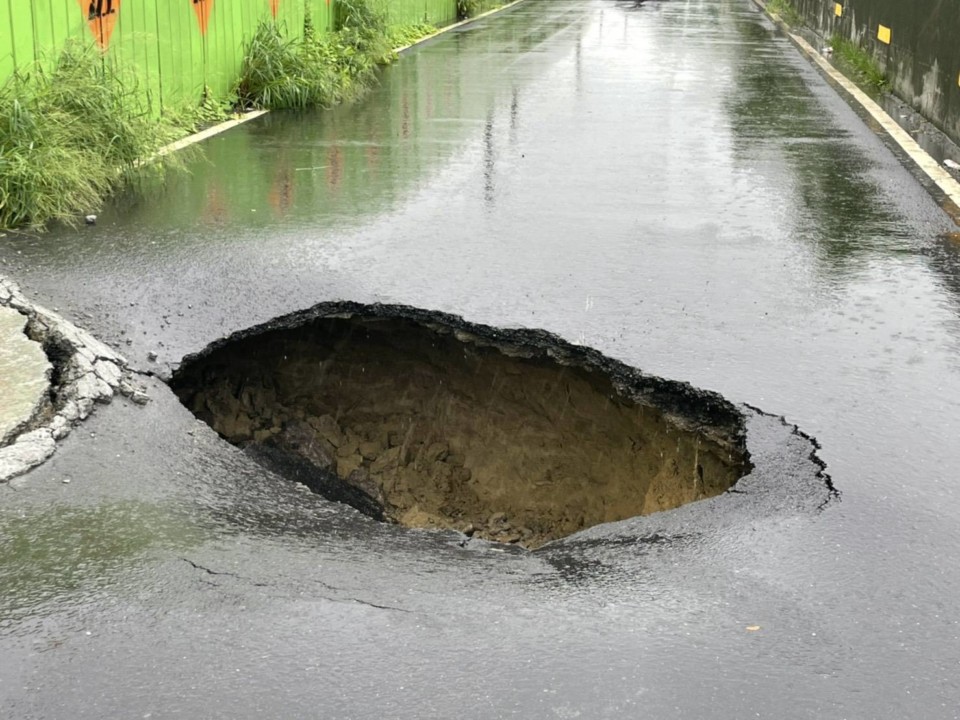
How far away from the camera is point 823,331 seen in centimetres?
588

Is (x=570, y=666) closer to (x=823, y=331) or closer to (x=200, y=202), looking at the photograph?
(x=823, y=331)

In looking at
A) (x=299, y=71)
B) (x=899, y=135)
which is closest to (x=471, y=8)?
(x=299, y=71)

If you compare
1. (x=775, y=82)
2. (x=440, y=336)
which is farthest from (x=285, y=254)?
(x=775, y=82)

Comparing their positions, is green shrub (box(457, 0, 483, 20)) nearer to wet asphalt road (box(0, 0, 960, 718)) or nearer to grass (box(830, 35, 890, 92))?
grass (box(830, 35, 890, 92))

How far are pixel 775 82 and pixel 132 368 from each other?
40.4 feet

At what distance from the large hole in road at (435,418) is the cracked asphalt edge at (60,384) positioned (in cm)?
48

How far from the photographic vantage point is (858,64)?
16562 mm

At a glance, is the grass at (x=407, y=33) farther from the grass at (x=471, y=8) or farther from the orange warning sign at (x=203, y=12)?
the orange warning sign at (x=203, y=12)

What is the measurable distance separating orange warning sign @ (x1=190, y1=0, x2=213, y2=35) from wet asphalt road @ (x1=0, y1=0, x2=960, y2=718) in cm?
205

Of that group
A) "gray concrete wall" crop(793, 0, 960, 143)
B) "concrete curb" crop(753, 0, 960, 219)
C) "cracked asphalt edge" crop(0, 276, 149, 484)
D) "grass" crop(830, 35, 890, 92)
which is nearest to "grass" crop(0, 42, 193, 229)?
"cracked asphalt edge" crop(0, 276, 149, 484)

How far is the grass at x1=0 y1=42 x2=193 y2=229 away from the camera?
734 cm

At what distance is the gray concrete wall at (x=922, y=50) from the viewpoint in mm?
11328

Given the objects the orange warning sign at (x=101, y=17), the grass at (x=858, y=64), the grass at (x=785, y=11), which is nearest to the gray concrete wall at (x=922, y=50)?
the grass at (x=858, y=64)

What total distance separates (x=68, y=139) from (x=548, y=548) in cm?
546
